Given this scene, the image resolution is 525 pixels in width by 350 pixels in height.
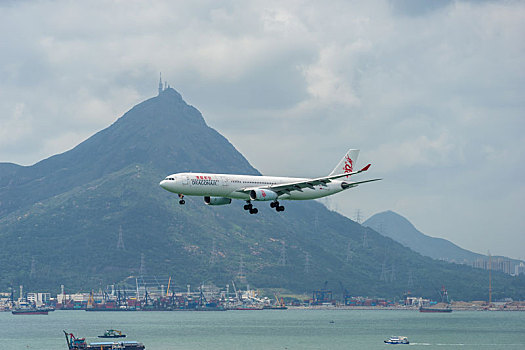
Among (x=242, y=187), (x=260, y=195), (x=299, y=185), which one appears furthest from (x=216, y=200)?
(x=299, y=185)

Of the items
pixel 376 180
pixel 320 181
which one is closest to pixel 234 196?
pixel 320 181

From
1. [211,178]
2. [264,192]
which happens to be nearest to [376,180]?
[264,192]

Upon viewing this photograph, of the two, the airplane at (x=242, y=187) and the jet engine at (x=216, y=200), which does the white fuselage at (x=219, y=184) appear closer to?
the airplane at (x=242, y=187)

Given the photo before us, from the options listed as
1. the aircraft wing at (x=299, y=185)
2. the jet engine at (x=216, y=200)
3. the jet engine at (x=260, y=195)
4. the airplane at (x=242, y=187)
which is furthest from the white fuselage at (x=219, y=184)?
the jet engine at (x=216, y=200)

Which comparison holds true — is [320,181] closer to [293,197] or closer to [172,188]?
[293,197]

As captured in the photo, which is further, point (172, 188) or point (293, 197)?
point (293, 197)

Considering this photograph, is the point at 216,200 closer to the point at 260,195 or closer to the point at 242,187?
the point at 242,187

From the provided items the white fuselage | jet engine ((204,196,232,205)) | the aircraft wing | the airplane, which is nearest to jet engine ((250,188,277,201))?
the airplane

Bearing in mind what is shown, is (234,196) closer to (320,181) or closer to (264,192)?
(264,192)
